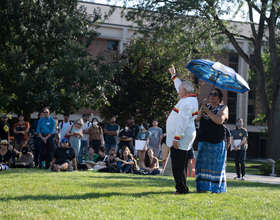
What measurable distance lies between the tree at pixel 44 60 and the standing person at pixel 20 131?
2907mm

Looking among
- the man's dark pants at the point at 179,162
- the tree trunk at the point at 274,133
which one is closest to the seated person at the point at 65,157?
the man's dark pants at the point at 179,162

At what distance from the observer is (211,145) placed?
8352 mm

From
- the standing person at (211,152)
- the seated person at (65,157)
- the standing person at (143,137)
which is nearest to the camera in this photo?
the standing person at (211,152)

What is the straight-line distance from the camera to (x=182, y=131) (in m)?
7.70

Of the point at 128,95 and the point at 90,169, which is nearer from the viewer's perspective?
the point at 90,169

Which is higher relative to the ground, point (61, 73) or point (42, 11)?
point (42, 11)

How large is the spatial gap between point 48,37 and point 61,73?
70.7 inches

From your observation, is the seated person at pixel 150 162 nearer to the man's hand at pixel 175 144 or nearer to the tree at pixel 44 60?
the tree at pixel 44 60


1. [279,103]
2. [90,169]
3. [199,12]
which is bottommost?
[90,169]

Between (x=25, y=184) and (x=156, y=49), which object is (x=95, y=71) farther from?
(x=25, y=184)

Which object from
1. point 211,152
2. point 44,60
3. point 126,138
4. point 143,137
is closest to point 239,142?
point 143,137

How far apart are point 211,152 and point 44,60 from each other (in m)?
15.2

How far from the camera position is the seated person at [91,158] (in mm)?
15843

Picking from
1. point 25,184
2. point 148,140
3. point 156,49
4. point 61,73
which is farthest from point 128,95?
point 25,184
